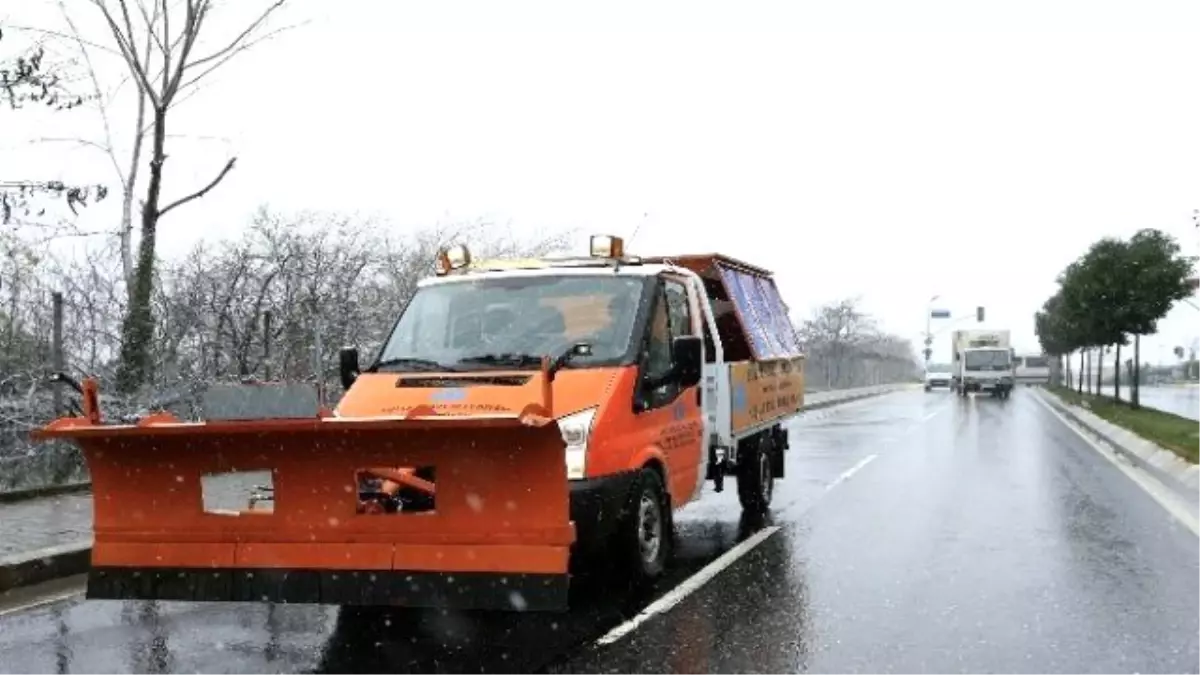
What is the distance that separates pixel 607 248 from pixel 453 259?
4.37ft

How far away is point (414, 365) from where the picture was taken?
7148 mm

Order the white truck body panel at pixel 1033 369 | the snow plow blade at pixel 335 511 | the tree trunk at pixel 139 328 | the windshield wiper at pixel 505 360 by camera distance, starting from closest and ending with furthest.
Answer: the snow plow blade at pixel 335 511 < the windshield wiper at pixel 505 360 < the tree trunk at pixel 139 328 < the white truck body panel at pixel 1033 369

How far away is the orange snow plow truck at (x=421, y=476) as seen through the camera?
539 cm

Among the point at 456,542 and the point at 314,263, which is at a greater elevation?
the point at 314,263

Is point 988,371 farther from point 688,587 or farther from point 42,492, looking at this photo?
point 688,587

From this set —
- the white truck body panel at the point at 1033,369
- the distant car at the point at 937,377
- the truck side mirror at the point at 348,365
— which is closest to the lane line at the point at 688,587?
the truck side mirror at the point at 348,365

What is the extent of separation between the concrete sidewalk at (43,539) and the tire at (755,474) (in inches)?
220

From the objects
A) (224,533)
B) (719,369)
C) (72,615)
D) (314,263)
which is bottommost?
(72,615)

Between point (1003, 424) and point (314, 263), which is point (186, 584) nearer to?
point (314, 263)

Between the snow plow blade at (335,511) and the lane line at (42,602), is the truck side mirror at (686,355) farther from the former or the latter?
the lane line at (42,602)

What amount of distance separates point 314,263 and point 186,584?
58.7ft

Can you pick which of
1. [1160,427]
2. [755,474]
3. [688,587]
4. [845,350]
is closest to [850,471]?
[755,474]

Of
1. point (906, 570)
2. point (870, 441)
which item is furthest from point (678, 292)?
point (870, 441)

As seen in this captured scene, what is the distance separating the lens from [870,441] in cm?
2230
